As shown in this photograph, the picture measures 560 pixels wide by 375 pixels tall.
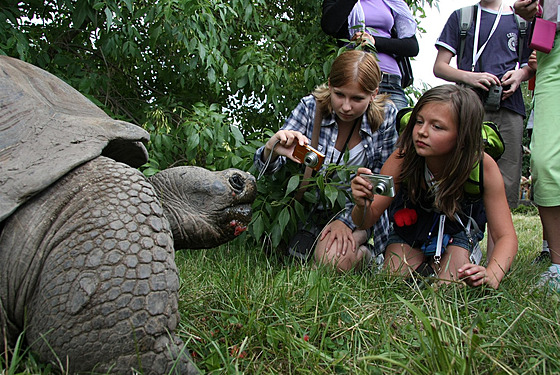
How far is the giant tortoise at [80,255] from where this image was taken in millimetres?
1212

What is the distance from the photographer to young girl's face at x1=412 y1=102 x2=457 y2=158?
2154 mm

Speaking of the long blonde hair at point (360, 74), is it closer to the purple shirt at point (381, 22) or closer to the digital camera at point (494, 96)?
the purple shirt at point (381, 22)

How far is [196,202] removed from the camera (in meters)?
1.85

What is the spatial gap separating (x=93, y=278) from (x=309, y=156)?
1322 mm

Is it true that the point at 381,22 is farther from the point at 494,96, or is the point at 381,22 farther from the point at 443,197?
the point at 443,197

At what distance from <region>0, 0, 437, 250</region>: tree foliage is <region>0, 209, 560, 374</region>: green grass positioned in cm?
66

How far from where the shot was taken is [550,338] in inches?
53.2

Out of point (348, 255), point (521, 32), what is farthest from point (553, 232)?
point (521, 32)

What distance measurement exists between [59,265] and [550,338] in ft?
4.34

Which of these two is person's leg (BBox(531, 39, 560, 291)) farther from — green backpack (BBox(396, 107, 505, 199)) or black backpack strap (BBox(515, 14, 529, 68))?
black backpack strap (BBox(515, 14, 529, 68))

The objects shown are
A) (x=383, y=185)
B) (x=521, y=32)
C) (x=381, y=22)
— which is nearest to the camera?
(x=383, y=185)

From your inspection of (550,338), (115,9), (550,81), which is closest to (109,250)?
(550,338)

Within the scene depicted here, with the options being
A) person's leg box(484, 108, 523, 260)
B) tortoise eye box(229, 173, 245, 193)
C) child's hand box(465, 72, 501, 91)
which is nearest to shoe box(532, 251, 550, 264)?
person's leg box(484, 108, 523, 260)

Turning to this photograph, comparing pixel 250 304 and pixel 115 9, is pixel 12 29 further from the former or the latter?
pixel 250 304
